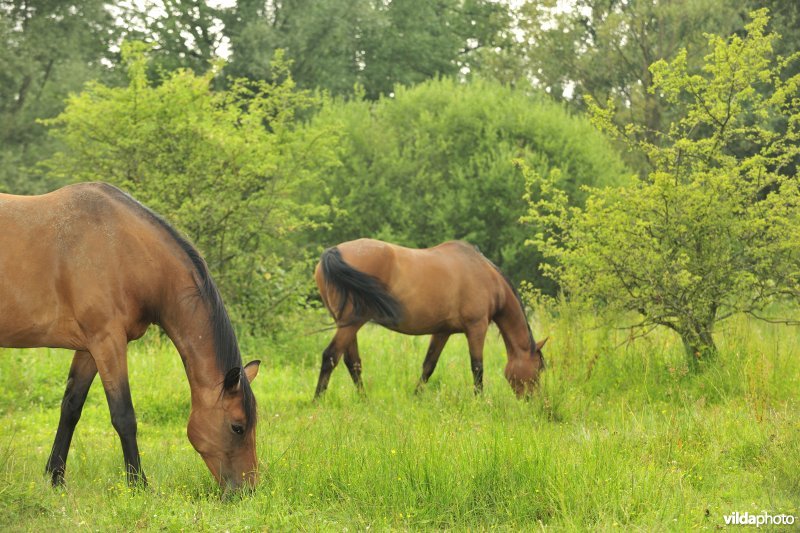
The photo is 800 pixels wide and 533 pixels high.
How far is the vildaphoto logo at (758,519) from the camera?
4.10 m

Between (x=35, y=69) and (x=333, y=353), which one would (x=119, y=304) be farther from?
(x=35, y=69)

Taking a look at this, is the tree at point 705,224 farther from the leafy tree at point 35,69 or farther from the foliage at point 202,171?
the leafy tree at point 35,69

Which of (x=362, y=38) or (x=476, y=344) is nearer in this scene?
(x=476, y=344)

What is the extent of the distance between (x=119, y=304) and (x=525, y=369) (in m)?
4.46

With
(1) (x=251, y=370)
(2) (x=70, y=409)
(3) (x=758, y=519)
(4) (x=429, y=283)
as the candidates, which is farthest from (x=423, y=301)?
(3) (x=758, y=519)

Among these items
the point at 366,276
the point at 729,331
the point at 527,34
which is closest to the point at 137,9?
the point at 527,34

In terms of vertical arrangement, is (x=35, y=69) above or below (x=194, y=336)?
above

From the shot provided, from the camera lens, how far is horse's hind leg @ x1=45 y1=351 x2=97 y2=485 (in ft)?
17.3

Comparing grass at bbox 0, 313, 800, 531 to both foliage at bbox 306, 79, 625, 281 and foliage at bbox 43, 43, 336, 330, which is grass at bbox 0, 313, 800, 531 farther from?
foliage at bbox 306, 79, 625, 281

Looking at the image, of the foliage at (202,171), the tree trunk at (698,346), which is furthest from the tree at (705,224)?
the foliage at (202,171)

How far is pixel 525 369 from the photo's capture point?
8.07 meters

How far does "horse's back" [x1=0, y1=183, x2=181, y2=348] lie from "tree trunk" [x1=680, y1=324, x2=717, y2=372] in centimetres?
563

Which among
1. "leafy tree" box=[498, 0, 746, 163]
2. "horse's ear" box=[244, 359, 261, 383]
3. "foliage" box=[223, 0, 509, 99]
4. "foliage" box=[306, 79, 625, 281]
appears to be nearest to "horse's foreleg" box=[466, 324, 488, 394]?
"horse's ear" box=[244, 359, 261, 383]

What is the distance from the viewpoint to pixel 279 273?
40.2ft
